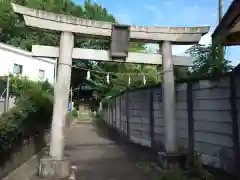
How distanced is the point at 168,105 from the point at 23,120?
14.1 ft

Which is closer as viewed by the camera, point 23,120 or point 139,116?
point 23,120

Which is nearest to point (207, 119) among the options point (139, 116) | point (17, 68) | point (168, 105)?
point (168, 105)

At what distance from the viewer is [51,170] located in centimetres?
664

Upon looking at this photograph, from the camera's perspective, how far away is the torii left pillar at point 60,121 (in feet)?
21.9

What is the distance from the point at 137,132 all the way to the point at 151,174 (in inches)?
185

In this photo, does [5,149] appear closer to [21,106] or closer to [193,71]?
[21,106]

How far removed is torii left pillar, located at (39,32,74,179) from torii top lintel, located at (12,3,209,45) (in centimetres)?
33

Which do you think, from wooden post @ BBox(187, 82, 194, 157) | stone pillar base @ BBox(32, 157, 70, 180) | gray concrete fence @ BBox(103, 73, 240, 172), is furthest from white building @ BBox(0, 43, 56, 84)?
wooden post @ BBox(187, 82, 194, 157)

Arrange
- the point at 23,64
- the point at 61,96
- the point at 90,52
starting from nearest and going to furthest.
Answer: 1. the point at 61,96
2. the point at 90,52
3. the point at 23,64

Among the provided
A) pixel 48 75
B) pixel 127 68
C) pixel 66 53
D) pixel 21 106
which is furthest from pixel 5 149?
pixel 48 75

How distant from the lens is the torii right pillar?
7.33m

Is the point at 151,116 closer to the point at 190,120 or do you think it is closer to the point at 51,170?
the point at 190,120

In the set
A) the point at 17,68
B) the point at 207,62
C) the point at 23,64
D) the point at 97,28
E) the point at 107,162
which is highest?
the point at 23,64

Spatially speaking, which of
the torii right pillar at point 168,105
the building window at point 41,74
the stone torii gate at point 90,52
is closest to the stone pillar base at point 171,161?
the torii right pillar at point 168,105
